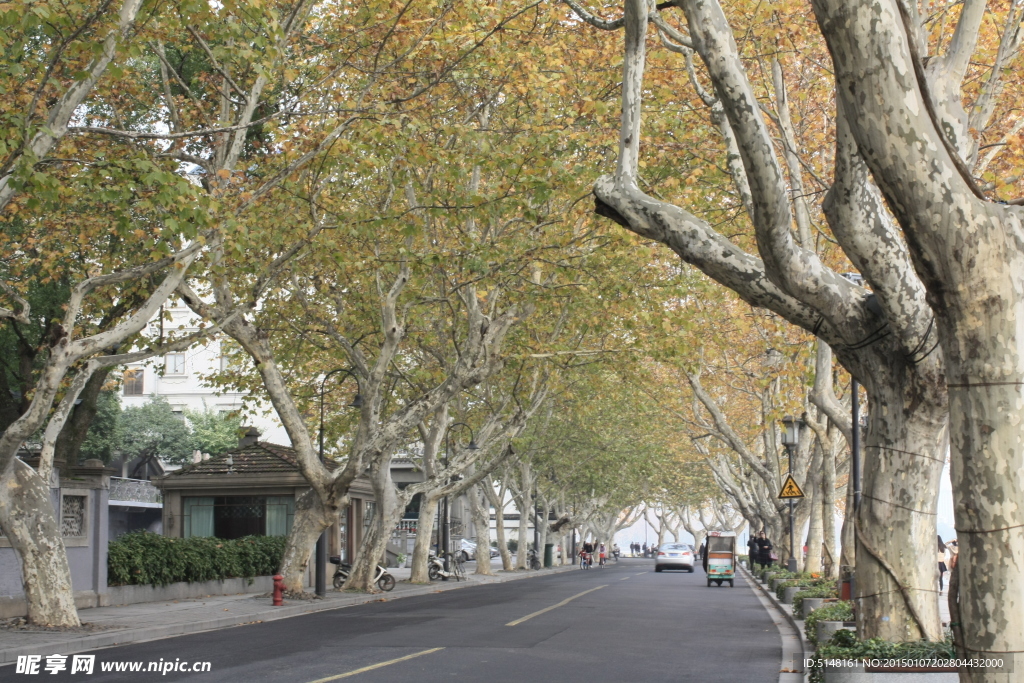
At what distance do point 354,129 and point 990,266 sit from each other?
12433 mm

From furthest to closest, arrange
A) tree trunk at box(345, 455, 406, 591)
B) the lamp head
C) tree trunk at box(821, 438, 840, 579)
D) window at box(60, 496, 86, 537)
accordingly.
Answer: tree trunk at box(345, 455, 406, 591) < the lamp head < tree trunk at box(821, 438, 840, 579) < window at box(60, 496, 86, 537)

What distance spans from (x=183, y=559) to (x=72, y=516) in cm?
374

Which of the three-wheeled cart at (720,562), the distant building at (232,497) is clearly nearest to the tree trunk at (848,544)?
the distant building at (232,497)

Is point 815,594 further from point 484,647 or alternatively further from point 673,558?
point 673,558

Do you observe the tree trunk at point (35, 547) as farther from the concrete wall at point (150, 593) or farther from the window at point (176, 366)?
the window at point (176, 366)

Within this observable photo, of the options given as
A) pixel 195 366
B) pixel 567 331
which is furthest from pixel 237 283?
pixel 195 366

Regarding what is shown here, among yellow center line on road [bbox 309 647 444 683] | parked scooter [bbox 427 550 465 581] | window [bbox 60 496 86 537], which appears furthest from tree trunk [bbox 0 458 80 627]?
parked scooter [bbox 427 550 465 581]

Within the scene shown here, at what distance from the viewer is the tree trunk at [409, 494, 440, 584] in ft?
107

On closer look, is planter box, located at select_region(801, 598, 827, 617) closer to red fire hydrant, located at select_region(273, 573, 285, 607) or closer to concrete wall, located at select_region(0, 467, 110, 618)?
red fire hydrant, located at select_region(273, 573, 285, 607)

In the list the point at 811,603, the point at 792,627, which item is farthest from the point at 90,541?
the point at 811,603

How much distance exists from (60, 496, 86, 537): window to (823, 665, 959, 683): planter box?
16.1 metres

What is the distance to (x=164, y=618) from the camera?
18219 millimetres

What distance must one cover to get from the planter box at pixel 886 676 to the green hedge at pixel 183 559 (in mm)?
16962

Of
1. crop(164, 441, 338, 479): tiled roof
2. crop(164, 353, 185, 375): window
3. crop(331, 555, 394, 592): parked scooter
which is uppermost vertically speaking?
crop(164, 353, 185, 375): window
